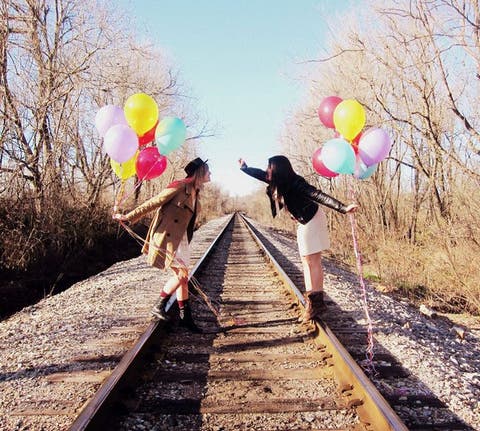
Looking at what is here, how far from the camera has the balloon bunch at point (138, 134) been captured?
445cm

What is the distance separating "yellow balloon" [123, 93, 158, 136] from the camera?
4.60 m

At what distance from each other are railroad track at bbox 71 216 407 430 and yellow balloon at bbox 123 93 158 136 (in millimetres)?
2039

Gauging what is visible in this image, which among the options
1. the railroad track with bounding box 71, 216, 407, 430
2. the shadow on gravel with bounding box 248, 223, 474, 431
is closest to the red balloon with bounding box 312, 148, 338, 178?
the railroad track with bounding box 71, 216, 407, 430

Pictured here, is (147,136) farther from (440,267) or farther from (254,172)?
(440,267)

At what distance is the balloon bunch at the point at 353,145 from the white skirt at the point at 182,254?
1699 millimetres

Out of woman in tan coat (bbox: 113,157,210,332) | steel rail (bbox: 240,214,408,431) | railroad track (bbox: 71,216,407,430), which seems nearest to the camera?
steel rail (bbox: 240,214,408,431)

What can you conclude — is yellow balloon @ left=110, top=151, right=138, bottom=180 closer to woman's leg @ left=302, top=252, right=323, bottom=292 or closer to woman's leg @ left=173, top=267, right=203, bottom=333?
woman's leg @ left=173, top=267, right=203, bottom=333

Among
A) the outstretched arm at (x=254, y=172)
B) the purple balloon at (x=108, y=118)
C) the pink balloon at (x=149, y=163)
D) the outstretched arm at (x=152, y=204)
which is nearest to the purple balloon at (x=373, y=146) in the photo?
the outstretched arm at (x=254, y=172)

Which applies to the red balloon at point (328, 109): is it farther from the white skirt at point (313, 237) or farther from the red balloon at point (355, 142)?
the white skirt at point (313, 237)

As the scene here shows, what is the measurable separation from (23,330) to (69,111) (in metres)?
11.6

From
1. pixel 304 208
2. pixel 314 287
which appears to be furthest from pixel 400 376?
pixel 304 208

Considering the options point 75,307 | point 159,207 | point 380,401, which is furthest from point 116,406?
point 75,307

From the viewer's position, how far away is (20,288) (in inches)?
412

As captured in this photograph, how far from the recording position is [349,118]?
14.9 feet
